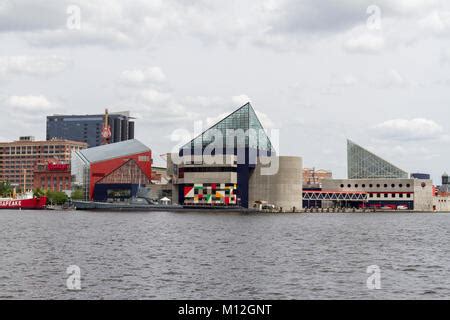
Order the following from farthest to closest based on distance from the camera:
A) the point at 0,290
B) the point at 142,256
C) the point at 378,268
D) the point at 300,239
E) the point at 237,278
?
1. the point at 300,239
2. the point at 142,256
3. the point at 378,268
4. the point at 237,278
5. the point at 0,290

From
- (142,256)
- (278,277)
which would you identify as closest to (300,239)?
(142,256)

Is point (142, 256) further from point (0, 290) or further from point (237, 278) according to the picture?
point (0, 290)
